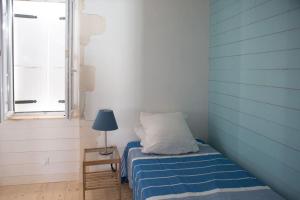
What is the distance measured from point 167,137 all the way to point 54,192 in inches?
49.7

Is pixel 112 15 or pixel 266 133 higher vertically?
pixel 112 15

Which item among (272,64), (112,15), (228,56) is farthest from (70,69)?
(272,64)

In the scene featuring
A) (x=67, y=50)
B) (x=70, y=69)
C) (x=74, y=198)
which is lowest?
(x=74, y=198)

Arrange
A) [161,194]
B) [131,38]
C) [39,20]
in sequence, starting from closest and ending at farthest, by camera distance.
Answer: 1. [161,194]
2. [131,38]
3. [39,20]

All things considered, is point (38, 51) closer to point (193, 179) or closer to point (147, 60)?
point (147, 60)

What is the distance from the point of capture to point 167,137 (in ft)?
8.83

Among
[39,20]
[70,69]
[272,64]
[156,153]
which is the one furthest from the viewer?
[39,20]

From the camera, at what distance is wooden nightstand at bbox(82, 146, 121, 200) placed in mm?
2590

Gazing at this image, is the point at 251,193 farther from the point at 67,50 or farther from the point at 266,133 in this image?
the point at 67,50

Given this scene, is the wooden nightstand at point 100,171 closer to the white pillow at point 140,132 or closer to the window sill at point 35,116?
the white pillow at point 140,132

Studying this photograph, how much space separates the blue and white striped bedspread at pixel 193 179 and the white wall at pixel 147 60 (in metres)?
0.60

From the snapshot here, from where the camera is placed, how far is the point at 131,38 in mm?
3047

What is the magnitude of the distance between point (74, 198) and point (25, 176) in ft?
2.27

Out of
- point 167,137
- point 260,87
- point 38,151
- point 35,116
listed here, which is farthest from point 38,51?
point 260,87
